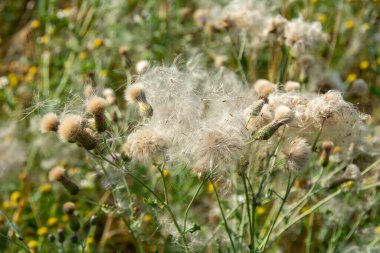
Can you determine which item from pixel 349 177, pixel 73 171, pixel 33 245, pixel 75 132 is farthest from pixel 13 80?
pixel 349 177

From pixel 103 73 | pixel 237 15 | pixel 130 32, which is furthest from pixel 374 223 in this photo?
pixel 130 32

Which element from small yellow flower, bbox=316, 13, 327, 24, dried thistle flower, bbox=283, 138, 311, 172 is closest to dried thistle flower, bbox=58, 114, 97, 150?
dried thistle flower, bbox=283, 138, 311, 172

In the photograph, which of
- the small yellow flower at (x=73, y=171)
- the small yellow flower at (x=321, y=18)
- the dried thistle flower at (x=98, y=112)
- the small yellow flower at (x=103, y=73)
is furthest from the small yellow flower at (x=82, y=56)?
the dried thistle flower at (x=98, y=112)

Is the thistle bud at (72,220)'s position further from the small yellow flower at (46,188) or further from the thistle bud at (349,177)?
the thistle bud at (349,177)

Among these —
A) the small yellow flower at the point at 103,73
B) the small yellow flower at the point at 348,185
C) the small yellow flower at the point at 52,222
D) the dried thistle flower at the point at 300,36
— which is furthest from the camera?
the small yellow flower at the point at 103,73

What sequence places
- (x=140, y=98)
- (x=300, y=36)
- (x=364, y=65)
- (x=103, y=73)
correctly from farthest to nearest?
(x=364, y=65)
(x=103, y=73)
(x=300, y=36)
(x=140, y=98)

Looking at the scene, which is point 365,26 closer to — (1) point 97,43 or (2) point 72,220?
(1) point 97,43

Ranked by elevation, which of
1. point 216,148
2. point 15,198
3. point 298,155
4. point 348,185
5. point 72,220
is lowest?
point 15,198

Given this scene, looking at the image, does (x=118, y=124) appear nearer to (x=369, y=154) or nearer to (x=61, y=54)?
(x=369, y=154)
